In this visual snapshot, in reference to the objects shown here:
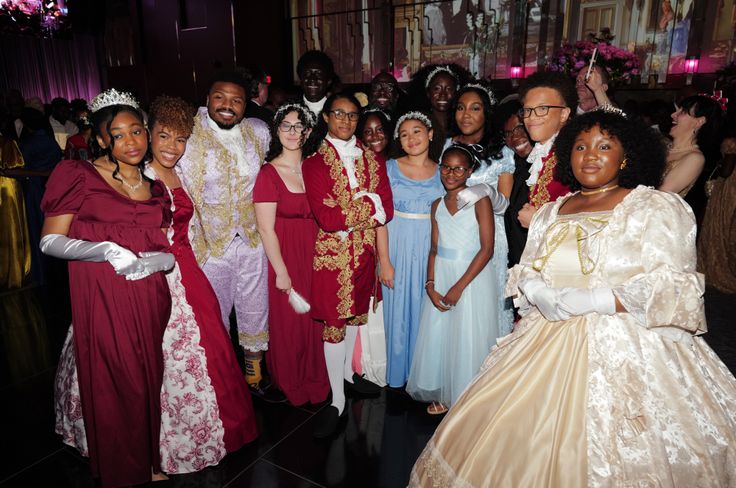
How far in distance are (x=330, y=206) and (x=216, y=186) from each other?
74 centimetres

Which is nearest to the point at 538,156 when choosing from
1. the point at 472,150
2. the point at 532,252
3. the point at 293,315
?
the point at 472,150

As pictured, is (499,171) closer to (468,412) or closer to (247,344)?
(468,412)

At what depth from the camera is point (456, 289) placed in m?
2.67

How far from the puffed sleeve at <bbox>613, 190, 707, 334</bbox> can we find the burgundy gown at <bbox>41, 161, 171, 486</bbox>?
77.7 inches

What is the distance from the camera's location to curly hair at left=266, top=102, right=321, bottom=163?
8.92ft

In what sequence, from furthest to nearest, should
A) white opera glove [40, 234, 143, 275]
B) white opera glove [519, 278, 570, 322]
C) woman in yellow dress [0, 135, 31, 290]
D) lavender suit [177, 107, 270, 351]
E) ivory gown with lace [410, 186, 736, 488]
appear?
woman in yellow dress [0, 135, 31, 290], lavender suit [177, 107, 270, 351], white opera glove [40, 234, 143, 275], white opera glove [519, 278, 570, 322], ivory gown with lace [410, 186, 736, 488]

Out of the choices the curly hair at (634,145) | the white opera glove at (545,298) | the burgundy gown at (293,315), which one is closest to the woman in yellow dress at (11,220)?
the burgundy gown at (293,315)

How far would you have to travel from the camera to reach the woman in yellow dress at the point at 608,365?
1478 mm

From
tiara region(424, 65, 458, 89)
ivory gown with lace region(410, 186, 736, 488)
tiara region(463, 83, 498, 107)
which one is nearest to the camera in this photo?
ivory gown with lace region(410, 186, 736, 488)

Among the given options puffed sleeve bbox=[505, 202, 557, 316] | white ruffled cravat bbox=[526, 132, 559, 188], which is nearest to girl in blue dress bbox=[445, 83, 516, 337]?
white ruffled cravat bbox=[526, 132, 559, 188]

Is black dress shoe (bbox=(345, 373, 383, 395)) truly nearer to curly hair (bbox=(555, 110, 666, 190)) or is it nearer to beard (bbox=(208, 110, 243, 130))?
beard (bbox=(208, 110, 243, 130))

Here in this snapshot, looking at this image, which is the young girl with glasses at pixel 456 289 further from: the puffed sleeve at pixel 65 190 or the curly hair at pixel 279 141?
the puffed sleeve at pixel 65 190

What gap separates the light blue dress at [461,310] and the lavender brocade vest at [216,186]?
3.87ft

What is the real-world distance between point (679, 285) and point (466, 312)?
134 centimetres
